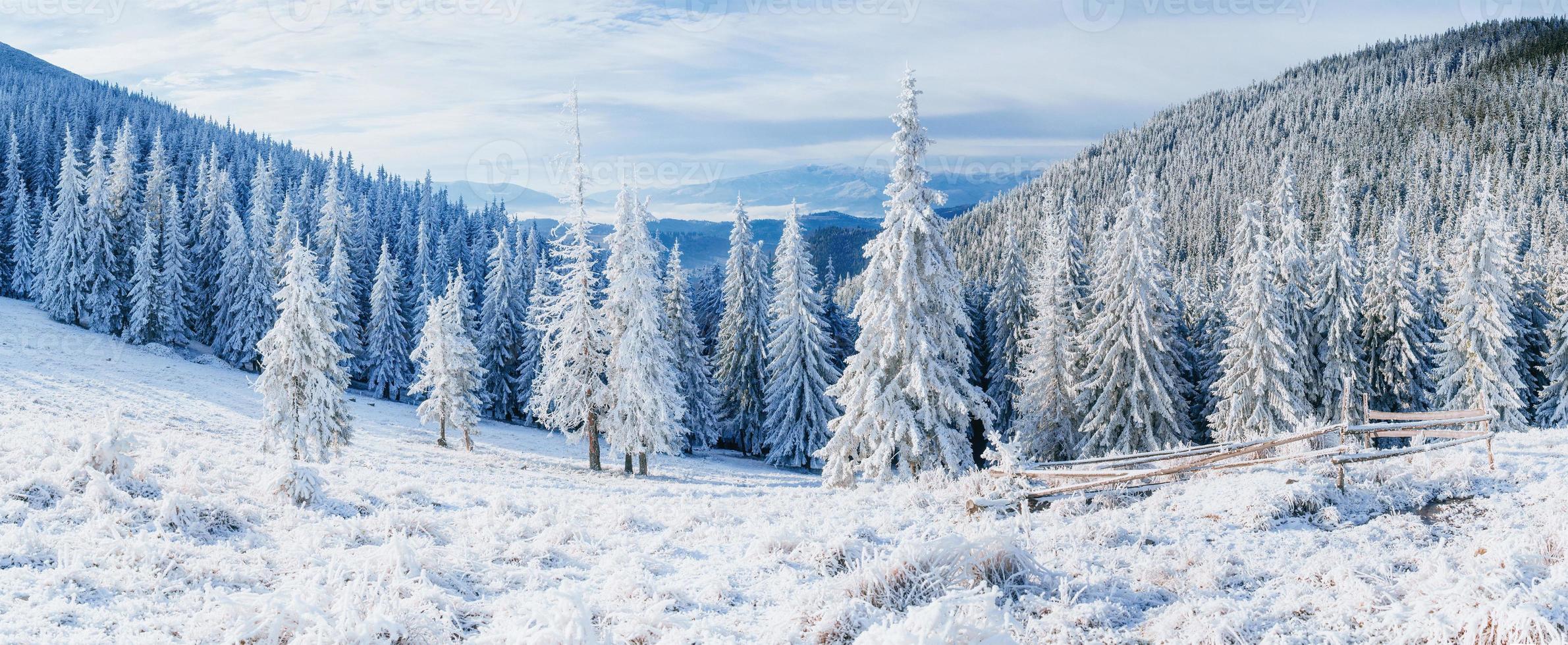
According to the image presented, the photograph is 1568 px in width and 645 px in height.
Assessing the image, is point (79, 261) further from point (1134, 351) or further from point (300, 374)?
point (1134, 351)

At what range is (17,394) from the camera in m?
31.9

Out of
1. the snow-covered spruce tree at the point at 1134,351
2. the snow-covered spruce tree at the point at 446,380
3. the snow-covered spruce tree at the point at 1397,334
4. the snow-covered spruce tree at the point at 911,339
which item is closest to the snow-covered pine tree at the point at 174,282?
the snow-covered spruce tree at the point at 446,380

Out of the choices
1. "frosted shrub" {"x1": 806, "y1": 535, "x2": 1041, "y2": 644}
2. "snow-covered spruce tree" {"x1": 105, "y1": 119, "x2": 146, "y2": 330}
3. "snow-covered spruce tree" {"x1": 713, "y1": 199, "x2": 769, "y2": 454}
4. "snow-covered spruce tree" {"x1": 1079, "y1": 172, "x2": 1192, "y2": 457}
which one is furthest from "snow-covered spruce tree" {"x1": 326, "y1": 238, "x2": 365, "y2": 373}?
"frosted shrub" {"x1": 806, "y1": 535, "x2": 1041, "y2": 644}

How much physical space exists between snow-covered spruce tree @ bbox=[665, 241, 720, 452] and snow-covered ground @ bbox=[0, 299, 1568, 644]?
33.0 metres

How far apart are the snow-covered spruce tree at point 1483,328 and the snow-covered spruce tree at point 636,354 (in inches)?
1393

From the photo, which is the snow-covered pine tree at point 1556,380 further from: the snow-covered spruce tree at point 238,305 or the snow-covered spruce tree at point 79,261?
the snow-covered spruce tree at point 79,261

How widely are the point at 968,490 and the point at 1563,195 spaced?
625 ft

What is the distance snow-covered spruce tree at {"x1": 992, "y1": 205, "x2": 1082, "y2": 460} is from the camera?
35.2 meters

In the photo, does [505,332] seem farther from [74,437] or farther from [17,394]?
[74,437]

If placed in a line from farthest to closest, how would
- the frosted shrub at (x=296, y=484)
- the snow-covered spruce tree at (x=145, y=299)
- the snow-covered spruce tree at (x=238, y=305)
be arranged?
the snow-covered spruce tree at (x=238, y=305)
the snow-covered spruce tree at (x=145, y=299)
the frosted shrub at (x=296, y=484)

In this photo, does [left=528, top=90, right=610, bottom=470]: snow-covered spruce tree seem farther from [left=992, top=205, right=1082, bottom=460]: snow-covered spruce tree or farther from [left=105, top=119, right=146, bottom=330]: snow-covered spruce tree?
[left=105, top=119, right=146, bottom=330]: snow-covered spruce tree

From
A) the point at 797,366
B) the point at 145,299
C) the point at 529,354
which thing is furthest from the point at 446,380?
the point at 145,299

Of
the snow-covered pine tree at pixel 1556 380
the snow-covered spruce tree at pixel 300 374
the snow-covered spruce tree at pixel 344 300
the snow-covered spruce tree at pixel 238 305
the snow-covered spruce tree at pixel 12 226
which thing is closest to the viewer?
the snow-covered spruce tree at pixel 300 374

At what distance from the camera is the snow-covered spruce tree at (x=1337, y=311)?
36.5 metres
